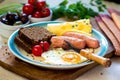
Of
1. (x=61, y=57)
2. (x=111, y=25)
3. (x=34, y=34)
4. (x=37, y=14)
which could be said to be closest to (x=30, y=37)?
(x=34, y=34)

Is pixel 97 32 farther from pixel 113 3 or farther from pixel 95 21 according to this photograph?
pixel 113 3

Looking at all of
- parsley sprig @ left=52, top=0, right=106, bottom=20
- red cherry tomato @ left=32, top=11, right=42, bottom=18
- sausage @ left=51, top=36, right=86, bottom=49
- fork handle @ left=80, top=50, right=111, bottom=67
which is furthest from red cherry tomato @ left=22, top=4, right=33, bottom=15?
fork handle @ left=80, top=50, right=111, bottom=67

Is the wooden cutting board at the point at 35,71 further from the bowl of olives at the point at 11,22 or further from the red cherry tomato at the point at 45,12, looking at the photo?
the red cherry tomato at the point at 45,12

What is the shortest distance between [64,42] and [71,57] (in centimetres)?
8

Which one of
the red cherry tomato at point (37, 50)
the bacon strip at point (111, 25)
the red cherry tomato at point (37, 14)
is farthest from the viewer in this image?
the red cherry tomato at point (37, 14)

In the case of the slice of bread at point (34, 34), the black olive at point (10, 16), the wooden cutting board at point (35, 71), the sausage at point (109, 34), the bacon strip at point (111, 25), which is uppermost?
the black olive at point (10, 16)

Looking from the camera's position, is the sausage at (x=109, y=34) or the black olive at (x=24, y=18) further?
the black olive at (x=24, y=18)

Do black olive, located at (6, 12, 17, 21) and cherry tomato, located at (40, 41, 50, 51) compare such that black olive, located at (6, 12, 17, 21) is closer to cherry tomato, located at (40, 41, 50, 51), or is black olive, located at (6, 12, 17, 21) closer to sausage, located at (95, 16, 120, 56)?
cherry tomato, located at (40, 41, 50, 51)

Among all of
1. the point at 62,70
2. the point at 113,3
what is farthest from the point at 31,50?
the point at 113,3

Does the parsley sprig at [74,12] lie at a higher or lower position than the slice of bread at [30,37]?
lower

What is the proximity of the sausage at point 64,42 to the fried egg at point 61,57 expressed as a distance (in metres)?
0.02

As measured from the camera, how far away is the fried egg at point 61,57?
1.01 m

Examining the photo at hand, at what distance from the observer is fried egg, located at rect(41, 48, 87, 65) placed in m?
1.01

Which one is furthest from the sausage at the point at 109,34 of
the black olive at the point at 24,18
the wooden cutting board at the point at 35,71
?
the black olive at the point at 24,18
